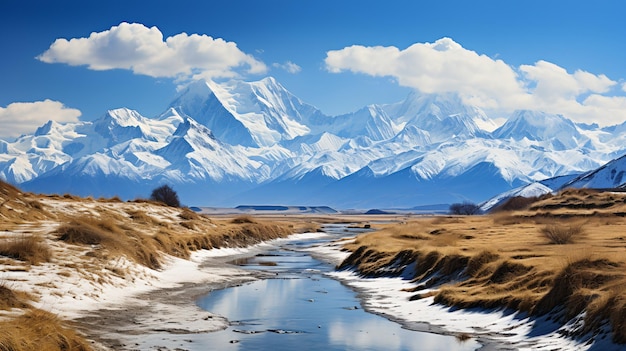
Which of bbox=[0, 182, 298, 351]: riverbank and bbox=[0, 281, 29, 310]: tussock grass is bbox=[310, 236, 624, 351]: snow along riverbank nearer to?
bbox=[0, 182, 298, 351]: riverbank

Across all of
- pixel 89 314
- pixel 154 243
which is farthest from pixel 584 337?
pixel 154 243

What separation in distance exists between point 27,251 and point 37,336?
19.1 meters

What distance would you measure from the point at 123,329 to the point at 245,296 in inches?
550

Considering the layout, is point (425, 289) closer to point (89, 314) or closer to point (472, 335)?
point (472, 335)

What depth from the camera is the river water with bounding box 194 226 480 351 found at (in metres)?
27.5

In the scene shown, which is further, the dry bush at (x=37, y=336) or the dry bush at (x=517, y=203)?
the dry bush at (x=517, y=203)

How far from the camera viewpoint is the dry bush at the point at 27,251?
37.7 m

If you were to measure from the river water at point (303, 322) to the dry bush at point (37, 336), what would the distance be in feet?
19.1

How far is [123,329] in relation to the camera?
1140 inches

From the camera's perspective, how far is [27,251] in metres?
38.4

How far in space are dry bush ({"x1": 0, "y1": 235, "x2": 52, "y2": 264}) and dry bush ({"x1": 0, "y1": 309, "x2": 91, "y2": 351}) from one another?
14864 mm

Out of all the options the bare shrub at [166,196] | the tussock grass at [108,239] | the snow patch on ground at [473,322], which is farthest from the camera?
the bare shrub at [166,196]

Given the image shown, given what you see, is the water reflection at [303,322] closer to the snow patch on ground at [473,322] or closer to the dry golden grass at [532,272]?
the snow patch on ground at [473,322]

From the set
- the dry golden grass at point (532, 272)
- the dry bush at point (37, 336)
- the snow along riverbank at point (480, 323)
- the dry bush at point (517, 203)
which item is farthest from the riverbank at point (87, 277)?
the dry bush at point (517, 203)
